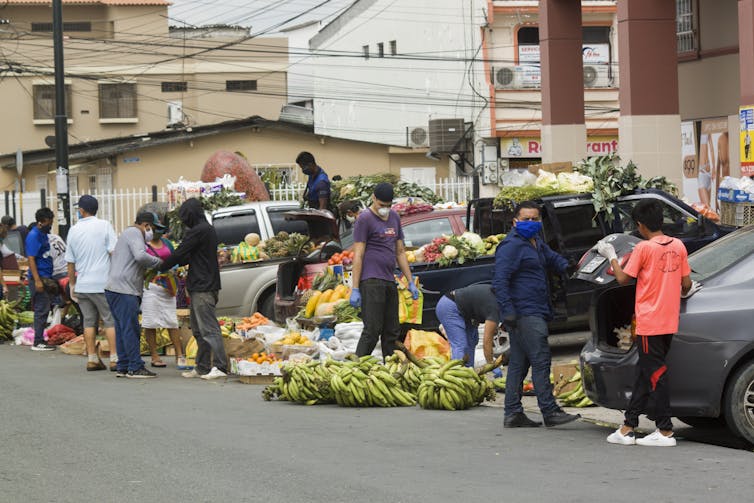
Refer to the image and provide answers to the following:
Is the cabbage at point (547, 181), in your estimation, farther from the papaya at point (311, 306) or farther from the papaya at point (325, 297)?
the papaya at point (311, 306)

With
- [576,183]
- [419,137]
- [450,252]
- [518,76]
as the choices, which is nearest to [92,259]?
[450,252]

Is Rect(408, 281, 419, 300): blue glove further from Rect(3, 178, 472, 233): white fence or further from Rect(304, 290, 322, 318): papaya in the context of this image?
Rect(3, 178, 472, 233): white fence

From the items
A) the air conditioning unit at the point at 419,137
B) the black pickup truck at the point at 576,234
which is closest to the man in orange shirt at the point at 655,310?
the black pickup truck at the point at 576,234

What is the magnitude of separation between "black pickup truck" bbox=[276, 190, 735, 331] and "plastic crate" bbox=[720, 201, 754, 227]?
54 cm

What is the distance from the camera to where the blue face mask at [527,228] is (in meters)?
10.6

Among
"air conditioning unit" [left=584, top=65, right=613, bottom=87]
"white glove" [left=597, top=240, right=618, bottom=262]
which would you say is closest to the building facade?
"air conditioning unit" [left=584, top=65, right=613, bottom=87]

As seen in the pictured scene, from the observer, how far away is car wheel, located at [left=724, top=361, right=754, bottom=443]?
9180 millimetres

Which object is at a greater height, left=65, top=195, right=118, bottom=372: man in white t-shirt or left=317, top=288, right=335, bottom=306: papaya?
left=65, top=195, right=118, bottom=372: man in white t-shirt

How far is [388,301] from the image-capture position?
527 inches

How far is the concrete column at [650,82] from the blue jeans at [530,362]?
415 inches

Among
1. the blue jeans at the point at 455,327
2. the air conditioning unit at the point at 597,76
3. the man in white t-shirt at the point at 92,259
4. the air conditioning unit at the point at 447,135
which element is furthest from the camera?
the air conditioning unit at the point at 447,135

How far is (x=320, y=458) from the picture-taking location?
30.2 feet

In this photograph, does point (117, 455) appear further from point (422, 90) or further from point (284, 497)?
point (422, 90)

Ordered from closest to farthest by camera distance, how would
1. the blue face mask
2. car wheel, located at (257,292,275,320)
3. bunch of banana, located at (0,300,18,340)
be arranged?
the blue face mask, car wheel, located at (257,292,275,320), bunch of banana, located at (0,300,18,340)
